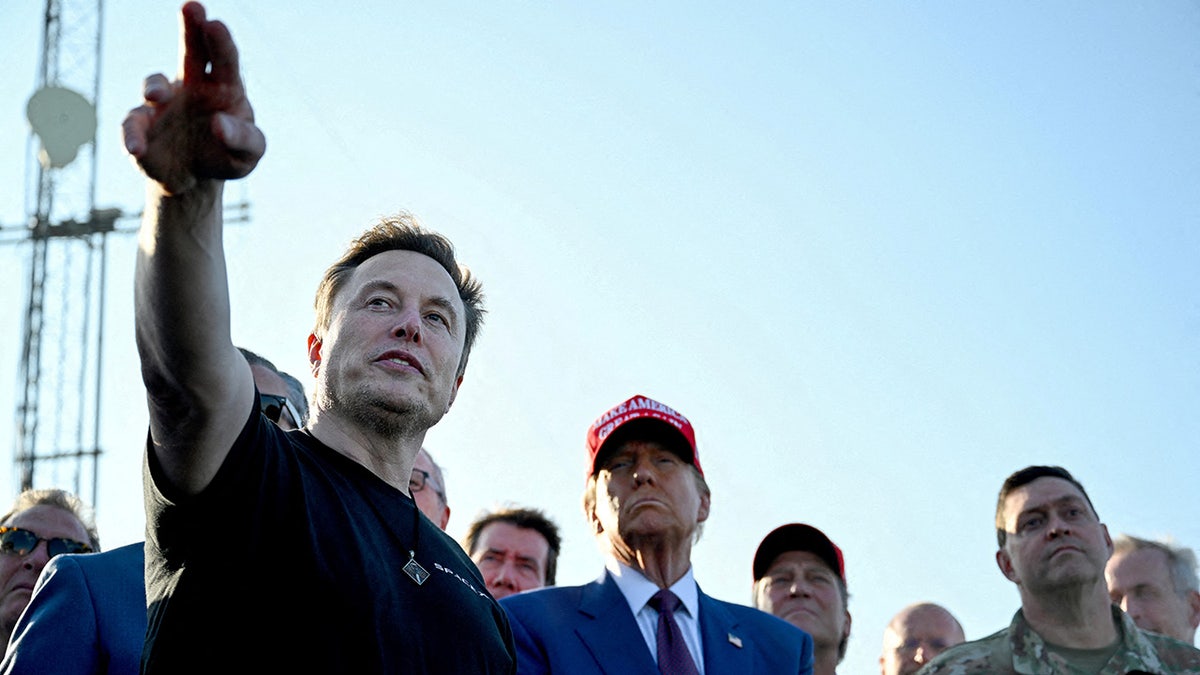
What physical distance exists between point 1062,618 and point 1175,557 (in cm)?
147

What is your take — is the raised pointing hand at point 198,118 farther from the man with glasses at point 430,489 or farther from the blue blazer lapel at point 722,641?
the man with glasses at point 430,489

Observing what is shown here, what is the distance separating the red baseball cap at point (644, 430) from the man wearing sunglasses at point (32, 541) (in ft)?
5.84

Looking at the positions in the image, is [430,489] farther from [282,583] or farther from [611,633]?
[282,583]

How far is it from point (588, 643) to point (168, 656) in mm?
2228

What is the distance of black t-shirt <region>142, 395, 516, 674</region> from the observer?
7.07ft

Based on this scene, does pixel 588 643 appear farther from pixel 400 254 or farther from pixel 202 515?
pixel 202 515

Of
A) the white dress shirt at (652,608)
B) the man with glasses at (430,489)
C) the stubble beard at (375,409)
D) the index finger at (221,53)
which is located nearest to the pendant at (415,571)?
the stubble beard at (375,409)

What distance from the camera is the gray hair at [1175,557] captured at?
6145 mm

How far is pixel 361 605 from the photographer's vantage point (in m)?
2.33

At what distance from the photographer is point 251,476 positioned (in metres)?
2.21

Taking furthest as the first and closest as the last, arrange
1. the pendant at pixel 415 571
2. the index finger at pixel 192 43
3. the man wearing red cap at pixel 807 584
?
the man wearing red cap at pixel 807 584 → the pendant at pixel 415 571 → the index finger at pixel 192 43

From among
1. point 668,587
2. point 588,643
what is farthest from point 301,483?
point 668,587

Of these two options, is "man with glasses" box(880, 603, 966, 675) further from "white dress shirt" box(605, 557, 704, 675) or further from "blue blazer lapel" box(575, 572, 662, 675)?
"blue blazer lapel" box(575, 572, 662, 675)

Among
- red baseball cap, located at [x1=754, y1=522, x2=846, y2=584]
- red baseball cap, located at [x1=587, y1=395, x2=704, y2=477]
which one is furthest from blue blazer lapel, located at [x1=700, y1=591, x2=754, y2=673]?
red baseball cap, located at [x1=754, y1=522, x2=846, y2=584]
